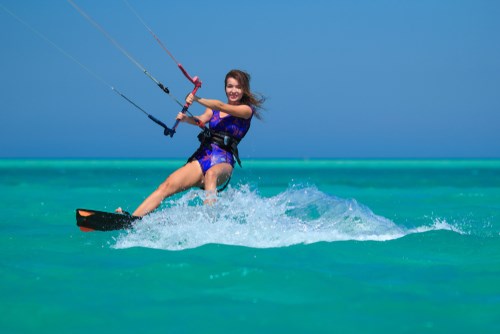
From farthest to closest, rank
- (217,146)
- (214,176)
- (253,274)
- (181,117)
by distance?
(217,146), (214,176), (181,117), (253,274)

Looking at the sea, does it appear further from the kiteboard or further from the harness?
the harness

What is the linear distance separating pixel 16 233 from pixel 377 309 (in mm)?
6138

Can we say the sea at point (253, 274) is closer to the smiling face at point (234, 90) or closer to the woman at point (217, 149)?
the woman at point (217, 149)

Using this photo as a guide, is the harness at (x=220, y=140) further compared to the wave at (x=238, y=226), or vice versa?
the harness at (x=220, y=140)

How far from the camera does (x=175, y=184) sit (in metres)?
7.77

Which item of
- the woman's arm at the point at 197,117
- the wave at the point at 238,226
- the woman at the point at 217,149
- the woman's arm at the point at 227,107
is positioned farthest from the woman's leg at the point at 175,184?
the woman's arm at the point at 227,107

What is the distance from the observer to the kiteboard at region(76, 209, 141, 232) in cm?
747

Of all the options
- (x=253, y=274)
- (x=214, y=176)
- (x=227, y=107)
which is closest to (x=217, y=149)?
(x=214, y=176)

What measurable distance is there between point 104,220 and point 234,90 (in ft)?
6.43

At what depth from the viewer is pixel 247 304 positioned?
523 centimetres

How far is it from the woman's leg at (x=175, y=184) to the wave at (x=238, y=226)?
126mm

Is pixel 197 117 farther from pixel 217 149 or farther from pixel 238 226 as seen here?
pixel 238 226

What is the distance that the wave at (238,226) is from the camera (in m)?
7.68

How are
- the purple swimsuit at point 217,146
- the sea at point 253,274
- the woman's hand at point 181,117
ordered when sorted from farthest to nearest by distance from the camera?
the purple swimsuit at point 217,146
the woman's hand at point 181,117
the sea at point 253,274
